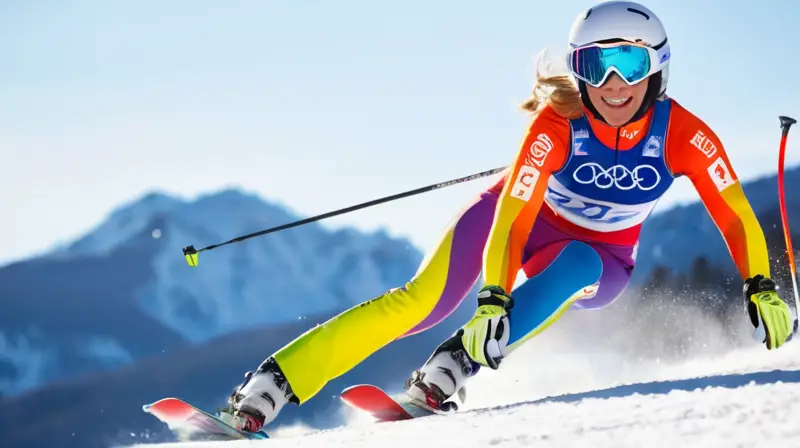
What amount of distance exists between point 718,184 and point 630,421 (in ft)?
3.68

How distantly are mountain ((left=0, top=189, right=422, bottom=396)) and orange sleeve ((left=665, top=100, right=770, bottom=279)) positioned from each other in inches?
216

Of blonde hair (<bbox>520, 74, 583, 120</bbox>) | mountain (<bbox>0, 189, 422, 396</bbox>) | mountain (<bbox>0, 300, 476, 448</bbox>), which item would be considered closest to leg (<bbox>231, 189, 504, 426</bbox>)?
blonde hair (<bbox>520, 74, 583, 120</bbox>)

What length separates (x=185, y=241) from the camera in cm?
821

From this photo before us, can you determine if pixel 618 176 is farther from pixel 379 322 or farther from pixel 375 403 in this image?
pixel 375 403

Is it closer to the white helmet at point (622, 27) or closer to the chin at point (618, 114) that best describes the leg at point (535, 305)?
the chin at point (618, 114)

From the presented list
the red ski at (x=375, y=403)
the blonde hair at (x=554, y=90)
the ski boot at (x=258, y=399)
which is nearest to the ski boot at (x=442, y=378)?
the red ski at (x=375, y=403)

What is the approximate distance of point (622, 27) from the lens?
284cm

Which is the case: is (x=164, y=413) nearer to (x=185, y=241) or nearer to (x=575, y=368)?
(x=575, y=368)

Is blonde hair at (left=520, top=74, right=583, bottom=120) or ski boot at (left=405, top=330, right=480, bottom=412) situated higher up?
blonde hair at (left=520, top=74, right=583, bottom=120)

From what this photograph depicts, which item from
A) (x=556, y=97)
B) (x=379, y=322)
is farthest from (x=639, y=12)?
(x=379, y=322)

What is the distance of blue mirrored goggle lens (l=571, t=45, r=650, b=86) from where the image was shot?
111 inches

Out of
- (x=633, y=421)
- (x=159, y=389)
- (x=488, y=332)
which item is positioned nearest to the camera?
(x=633, y=421)

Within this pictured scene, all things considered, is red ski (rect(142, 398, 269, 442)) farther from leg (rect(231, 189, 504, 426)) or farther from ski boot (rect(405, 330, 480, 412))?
ski boot (rect(405, 330, 480, 412))

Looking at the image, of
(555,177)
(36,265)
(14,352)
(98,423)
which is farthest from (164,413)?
(36,265)
